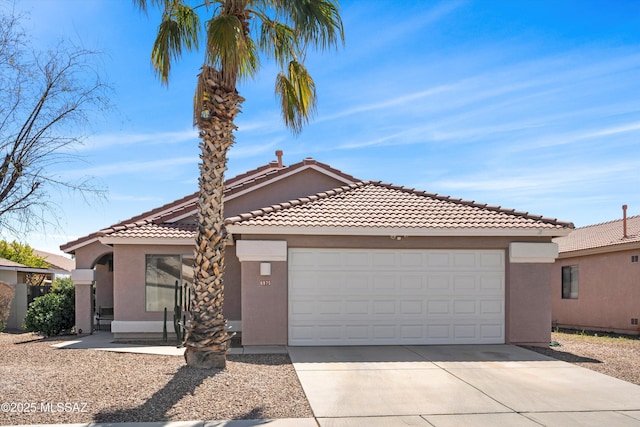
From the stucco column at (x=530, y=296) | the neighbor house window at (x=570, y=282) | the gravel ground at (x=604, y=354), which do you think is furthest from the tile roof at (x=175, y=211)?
the neighbor house window at (x=570, y=282)

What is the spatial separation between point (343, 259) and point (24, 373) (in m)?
6.99

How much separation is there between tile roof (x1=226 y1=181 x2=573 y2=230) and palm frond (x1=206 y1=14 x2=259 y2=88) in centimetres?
394

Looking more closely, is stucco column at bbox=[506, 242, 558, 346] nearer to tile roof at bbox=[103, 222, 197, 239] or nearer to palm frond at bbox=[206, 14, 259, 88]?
palm frond at bbox=[206, 14, 259, 88]

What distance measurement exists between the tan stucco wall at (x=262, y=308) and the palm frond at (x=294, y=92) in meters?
3.41

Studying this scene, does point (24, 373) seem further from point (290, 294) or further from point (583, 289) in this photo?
point (583, 289)

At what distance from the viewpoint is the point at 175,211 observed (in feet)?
55.0

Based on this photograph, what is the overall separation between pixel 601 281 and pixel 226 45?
16489 millimetres

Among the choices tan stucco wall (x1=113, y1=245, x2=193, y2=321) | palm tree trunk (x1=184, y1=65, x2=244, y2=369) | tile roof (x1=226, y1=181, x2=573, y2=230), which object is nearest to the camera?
palm tree trunk (x1=184, y1=65, x2=244, y2=369)

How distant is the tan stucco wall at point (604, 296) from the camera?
19.0m

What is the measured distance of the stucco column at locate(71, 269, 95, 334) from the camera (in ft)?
57.1

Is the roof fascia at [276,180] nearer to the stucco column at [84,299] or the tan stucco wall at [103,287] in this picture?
the stucco column at [84,299]

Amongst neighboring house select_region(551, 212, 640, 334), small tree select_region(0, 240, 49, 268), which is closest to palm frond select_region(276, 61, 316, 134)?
neighboring house select_region(551, 212, 640, 334)

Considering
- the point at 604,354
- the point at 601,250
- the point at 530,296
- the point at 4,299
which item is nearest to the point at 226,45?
the point at 530,296

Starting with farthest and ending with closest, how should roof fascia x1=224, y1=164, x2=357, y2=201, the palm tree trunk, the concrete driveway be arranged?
roof fascia x1=224, y1=164, x2=357, y2=201 < the palm tree trunk < the concrete driveway
